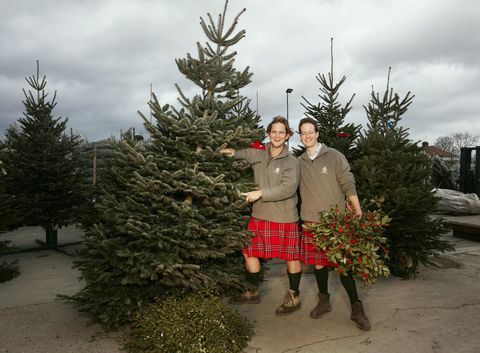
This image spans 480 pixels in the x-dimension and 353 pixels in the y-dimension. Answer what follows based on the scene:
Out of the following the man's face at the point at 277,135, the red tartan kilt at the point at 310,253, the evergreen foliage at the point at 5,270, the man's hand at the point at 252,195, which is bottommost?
the evergreen foliage at the point at 5,270

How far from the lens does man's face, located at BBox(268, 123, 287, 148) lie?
4.41 meters

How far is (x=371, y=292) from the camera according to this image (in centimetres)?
532

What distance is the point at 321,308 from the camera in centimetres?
450

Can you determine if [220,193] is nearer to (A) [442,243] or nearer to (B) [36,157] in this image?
(A) [442,243]

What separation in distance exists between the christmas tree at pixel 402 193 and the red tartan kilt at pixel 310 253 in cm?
174

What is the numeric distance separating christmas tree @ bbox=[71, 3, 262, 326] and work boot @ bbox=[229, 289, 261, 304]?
54 centimetres

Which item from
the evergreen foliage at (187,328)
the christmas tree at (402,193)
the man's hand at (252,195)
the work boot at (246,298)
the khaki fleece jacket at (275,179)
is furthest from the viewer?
the christmas tree at (402,193)

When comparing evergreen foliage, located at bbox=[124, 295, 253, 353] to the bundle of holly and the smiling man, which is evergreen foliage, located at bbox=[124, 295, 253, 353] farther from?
the bundle of holly

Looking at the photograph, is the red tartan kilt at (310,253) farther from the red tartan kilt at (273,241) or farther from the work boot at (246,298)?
the work boot at (246,298)

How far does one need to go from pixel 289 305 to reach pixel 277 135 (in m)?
2.03

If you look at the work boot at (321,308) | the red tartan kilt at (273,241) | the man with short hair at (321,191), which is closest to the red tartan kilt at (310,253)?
the man with short hair at (321,191)

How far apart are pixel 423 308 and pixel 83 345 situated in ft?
12.7

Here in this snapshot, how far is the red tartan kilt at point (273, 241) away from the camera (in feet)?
14.4

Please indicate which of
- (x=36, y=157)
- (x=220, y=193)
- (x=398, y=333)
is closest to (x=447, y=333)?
(x=398, y=333)
